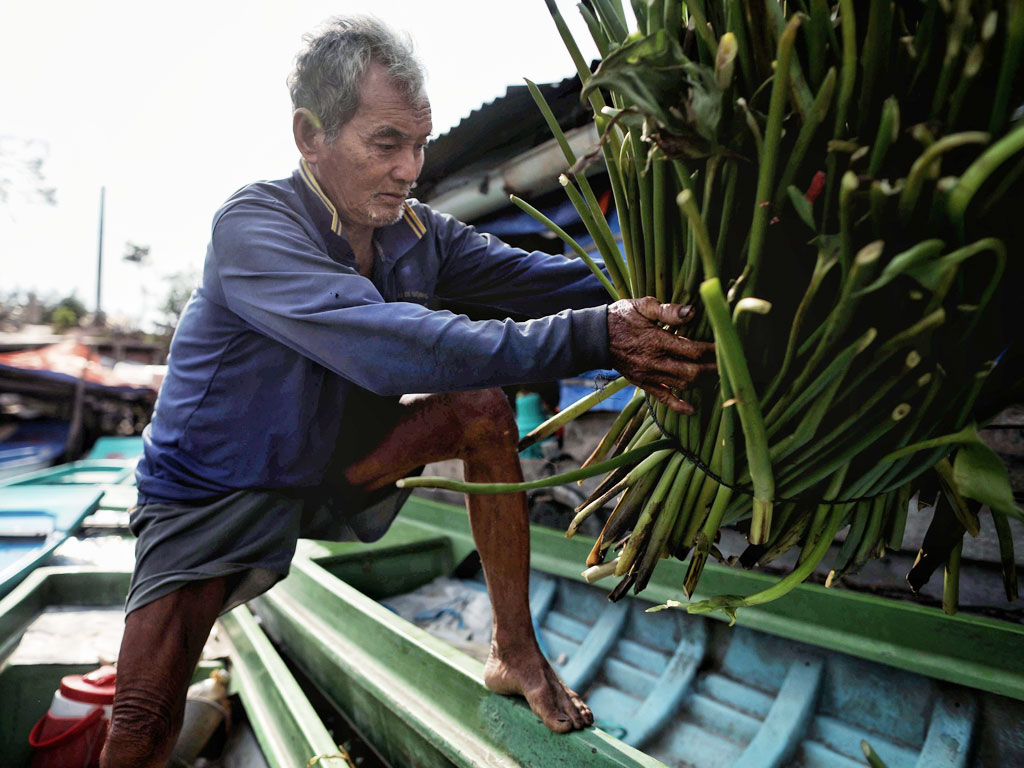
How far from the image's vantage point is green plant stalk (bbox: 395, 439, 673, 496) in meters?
0.74

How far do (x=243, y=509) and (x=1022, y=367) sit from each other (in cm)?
154

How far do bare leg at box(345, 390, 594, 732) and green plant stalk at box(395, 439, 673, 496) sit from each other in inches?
29.4

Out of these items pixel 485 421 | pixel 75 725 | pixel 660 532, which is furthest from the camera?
pixel 75 725

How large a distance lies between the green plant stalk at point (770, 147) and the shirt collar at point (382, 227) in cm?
114

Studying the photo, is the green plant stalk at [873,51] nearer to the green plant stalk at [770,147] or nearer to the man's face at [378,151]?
the green plant stalk at [770,147]

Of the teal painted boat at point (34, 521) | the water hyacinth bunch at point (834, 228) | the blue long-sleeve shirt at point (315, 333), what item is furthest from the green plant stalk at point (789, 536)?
the teal painted boat at point (34, 521)

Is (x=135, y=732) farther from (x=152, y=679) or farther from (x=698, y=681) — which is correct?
(x=698, y=681)

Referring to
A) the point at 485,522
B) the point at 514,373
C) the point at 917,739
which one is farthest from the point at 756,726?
the point at 514,373

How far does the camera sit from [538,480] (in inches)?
28.0

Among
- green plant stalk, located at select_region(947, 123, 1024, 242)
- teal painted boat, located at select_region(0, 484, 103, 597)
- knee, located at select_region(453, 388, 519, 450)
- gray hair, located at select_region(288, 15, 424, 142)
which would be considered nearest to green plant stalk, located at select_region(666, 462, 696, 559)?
green plant stalk, located at select_region(947, 123, 1024, 242)

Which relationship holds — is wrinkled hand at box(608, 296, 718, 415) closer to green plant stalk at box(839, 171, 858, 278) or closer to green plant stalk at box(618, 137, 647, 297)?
green plant stalk at box(618, 137, 647, 297)

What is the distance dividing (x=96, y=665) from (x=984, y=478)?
287 centimetres

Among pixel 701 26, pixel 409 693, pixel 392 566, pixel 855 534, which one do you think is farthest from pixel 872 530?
pixel 392 566

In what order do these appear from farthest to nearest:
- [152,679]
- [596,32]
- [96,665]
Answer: [96,665] → [152,679] → [596,32]
